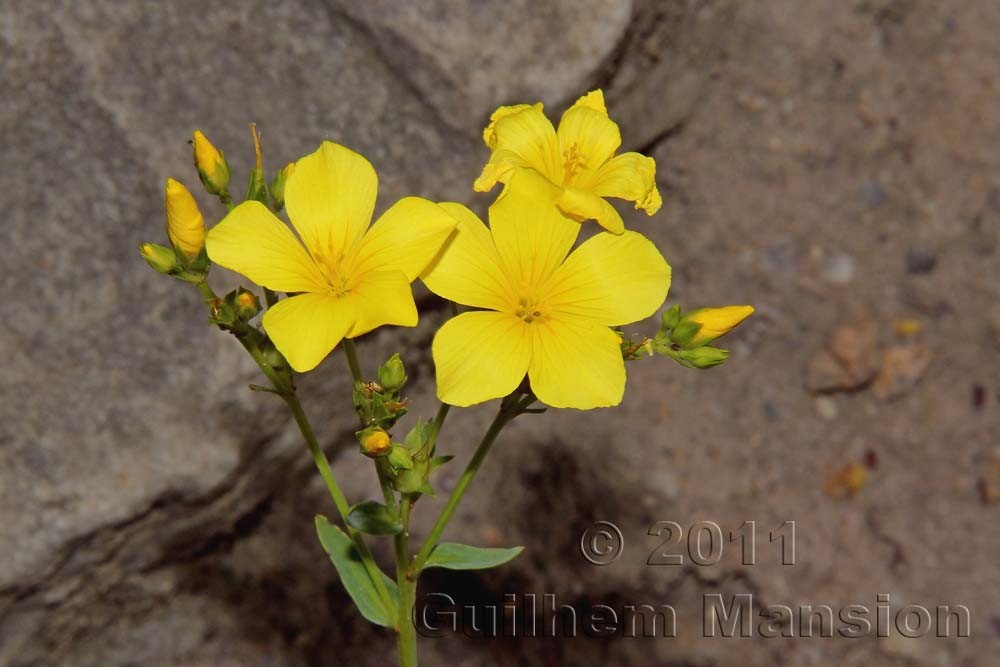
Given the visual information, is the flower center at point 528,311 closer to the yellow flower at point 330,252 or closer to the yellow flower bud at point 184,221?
the yellow flower at point 330,252

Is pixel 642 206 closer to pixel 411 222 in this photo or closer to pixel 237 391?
pixel 411 222

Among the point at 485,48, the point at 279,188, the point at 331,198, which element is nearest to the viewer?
the point at 331,198

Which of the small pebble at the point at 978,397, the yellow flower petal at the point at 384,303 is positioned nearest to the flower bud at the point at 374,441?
the yellow flower petal at the point at 384,303

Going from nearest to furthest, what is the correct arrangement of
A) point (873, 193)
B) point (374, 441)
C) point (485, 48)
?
point (374, 441)
point (485, 48)
point (873, 193)

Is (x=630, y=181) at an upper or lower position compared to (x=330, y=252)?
upper

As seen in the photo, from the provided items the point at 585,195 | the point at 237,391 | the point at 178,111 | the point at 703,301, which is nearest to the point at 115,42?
the point at 178,111

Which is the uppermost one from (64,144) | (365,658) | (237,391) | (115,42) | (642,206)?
(115,42)

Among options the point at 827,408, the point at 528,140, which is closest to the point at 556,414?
the point at 827,408

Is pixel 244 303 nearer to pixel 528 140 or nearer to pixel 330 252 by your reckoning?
pixel 330 252

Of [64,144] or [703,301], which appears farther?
[703,301]
